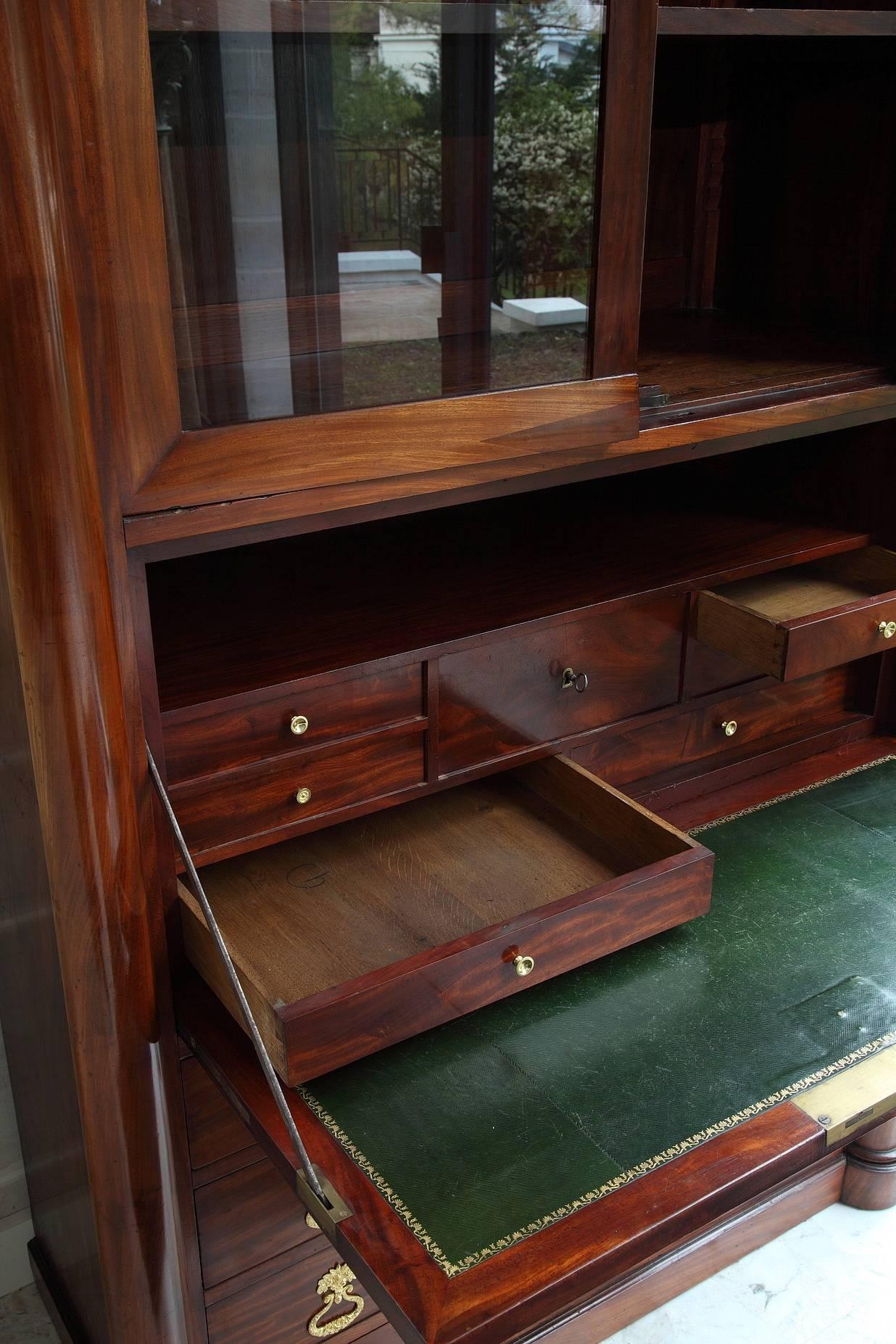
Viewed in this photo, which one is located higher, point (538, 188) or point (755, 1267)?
point (538, 188)

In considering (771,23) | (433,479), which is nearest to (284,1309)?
(433,479)

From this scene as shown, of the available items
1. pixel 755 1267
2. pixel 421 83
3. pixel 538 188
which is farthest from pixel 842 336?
pixel 755 1267

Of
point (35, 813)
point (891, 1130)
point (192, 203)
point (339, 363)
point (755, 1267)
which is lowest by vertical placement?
point (755, 1267)

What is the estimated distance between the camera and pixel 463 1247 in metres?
0.74

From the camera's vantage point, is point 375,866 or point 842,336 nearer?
point 375,866

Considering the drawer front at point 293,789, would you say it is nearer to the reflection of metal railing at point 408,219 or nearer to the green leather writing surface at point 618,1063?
the green leather writing surface at point 618,1063

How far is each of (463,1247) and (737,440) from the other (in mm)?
744

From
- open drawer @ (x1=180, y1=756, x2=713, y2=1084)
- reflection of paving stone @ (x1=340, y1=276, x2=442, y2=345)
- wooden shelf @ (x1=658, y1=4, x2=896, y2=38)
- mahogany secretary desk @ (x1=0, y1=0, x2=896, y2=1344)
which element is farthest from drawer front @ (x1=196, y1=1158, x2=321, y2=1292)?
wooden shelf @ (x1=658, y1=4, x2=896, y2=38)

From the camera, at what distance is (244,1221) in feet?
3.60

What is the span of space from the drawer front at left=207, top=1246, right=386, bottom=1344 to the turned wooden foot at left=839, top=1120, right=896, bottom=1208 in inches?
26.5

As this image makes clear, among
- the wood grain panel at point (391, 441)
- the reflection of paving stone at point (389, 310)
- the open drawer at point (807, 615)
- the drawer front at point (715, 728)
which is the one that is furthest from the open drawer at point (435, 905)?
the reflection of paving stone at point (389, 310)

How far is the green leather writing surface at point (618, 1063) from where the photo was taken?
0.79 meters

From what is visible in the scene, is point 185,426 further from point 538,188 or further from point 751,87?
point 751,87

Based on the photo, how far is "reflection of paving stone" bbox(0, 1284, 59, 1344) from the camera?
1.33 m
